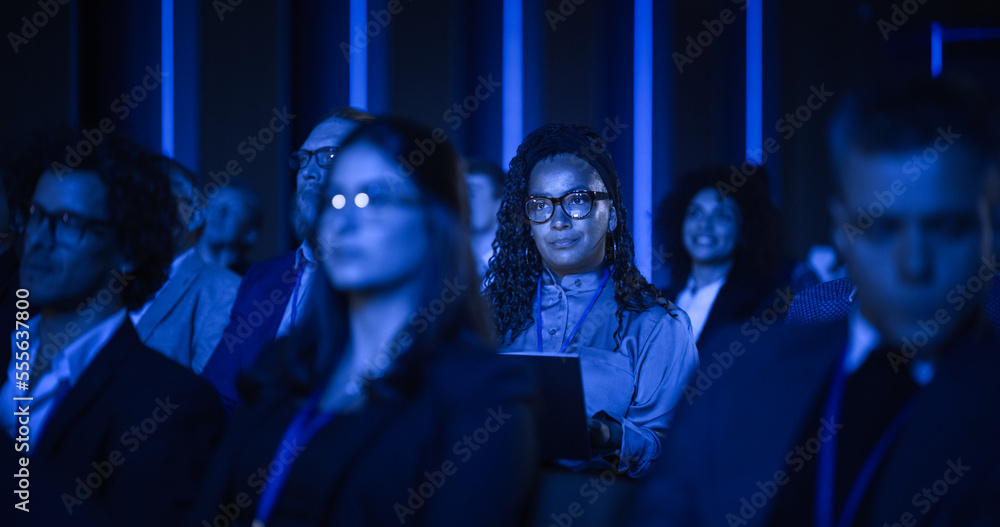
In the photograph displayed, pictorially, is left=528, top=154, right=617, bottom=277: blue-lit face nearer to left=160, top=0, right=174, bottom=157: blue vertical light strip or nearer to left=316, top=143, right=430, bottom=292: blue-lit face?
left=316, top=143, right=430, bottom=292: blue-lit face

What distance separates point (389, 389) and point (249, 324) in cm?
120

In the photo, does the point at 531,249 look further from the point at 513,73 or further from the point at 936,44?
the point at 936,44

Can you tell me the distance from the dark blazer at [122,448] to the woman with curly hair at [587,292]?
946 mm

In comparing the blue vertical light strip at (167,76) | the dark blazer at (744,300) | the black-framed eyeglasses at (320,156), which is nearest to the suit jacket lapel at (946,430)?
the black-framed eyeglasses at (320,156)

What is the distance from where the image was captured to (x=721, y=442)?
3.95 feet

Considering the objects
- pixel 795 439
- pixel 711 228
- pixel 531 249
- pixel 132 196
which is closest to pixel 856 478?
pixel 795 439

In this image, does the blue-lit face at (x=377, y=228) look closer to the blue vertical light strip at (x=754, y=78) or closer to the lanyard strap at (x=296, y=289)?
the lanyard strap at (x=296, y=289)

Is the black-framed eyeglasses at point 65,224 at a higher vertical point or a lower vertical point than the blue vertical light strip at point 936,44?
lower

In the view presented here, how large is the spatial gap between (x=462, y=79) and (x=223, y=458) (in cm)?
375

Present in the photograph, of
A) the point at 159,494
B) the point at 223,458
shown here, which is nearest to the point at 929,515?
the point at 223,458

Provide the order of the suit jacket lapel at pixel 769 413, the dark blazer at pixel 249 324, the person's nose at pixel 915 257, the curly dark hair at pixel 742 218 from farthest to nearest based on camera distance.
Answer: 1. the curly dark hair at pixel 742 218
2. the dark blazer at pixel 249 324
3. the suit jacket lapel at pixel 769 413
4. the person's nose at pixel 915 257

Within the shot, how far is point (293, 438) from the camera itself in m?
1.28

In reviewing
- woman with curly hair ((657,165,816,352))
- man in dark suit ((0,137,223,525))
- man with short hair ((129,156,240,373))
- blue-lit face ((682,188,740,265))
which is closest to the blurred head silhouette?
man in dark suit ((0,137,223,525))

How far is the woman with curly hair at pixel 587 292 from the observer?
2141 millimetres
